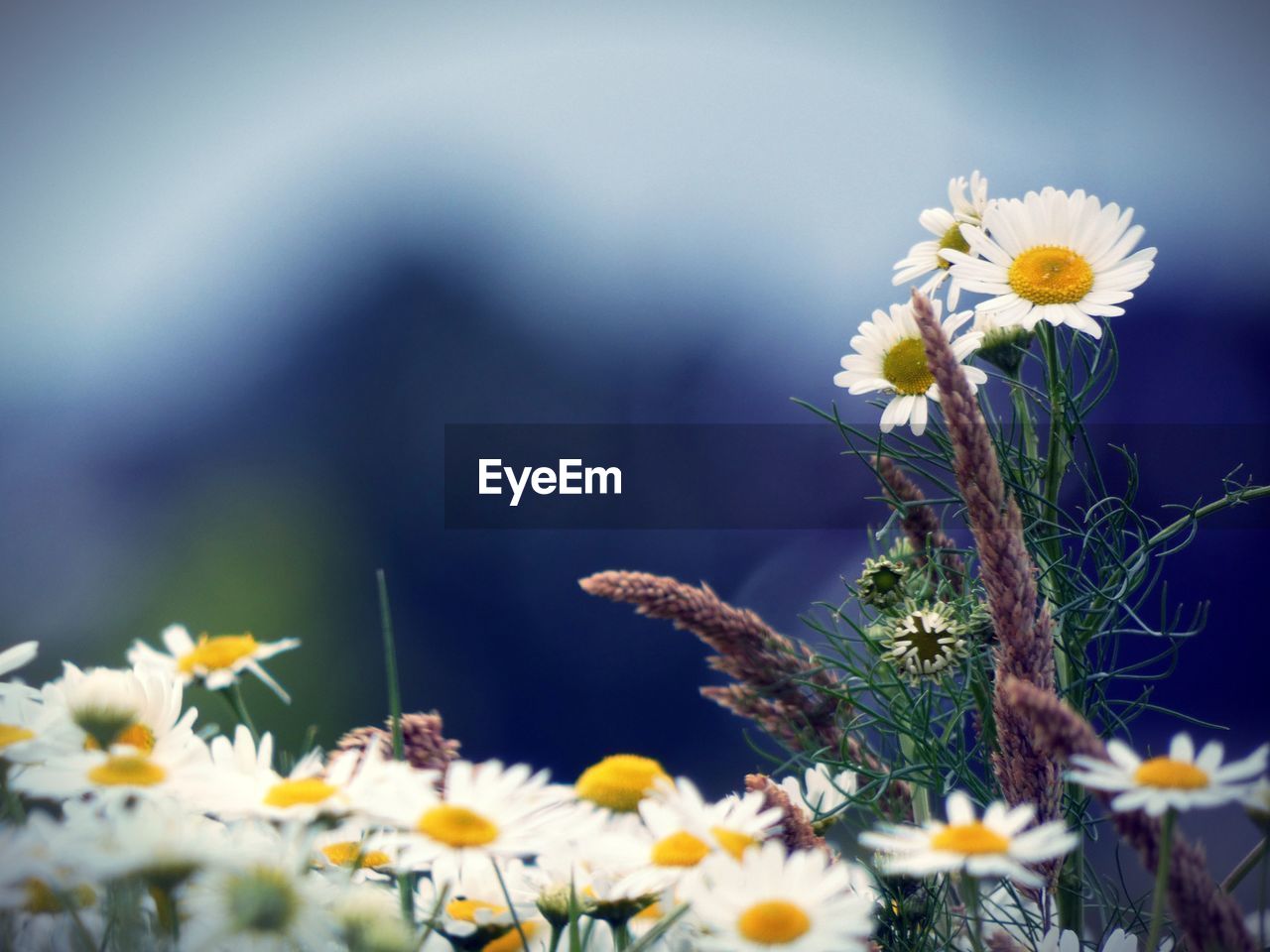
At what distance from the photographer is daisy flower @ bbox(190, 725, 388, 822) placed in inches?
10.2

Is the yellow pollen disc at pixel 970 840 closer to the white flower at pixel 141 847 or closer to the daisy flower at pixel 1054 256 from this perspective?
the white flower at pixel 141 847

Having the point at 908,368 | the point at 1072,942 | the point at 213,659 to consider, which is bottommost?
the point at 1072,942

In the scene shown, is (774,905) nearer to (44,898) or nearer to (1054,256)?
(44,898)

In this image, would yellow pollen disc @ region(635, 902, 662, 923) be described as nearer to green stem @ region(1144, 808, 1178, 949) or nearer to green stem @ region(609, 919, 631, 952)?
green stem @ region(609, 919, 631, 952)

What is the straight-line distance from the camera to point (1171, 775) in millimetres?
256

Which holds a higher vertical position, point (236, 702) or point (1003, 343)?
point (1003, 343)

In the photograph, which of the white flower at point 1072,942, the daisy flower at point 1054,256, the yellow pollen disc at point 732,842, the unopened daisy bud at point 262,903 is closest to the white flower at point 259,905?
the unopened daisy bud at point 262,903

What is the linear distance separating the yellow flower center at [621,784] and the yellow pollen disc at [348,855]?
8 cm

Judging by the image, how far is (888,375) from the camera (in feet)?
1.75

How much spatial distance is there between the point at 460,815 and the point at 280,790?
45mm

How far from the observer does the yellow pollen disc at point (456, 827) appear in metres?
0.26

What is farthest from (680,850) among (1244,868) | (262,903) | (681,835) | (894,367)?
(894,367)

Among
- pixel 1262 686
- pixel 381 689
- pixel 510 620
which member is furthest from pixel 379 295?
pixel 1262 686

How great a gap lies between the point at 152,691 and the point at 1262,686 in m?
0.73
